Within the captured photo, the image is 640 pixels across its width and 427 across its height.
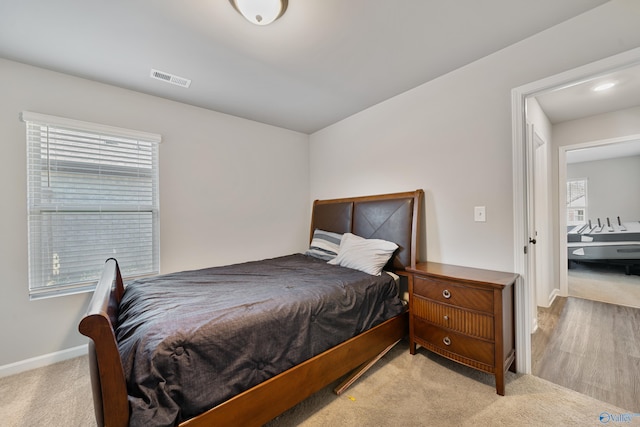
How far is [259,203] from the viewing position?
3.37 metres

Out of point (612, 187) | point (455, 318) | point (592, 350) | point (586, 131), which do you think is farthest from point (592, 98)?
point (612, 187)

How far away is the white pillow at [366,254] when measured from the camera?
2.29 meters

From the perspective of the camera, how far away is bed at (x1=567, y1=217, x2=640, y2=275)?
4.39 metres

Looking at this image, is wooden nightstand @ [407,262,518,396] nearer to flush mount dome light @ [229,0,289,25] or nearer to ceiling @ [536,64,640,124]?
ceiling @ [536,64,640,124]

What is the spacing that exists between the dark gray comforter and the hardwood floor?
3.99 ft

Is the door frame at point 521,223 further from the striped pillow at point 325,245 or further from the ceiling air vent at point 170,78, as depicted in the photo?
the ceiling air vent at point 170,78

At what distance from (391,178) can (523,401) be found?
2.03 m

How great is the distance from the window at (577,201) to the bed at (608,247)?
1549 millimetres

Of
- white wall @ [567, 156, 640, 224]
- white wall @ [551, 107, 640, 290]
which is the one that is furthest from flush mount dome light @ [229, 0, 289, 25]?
white wall @ [567, 156, 640, 224]

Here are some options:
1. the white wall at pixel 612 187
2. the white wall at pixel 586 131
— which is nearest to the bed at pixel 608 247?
the white wall at pixel 612 187

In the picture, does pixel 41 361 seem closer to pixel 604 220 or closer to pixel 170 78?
pixel 170 78

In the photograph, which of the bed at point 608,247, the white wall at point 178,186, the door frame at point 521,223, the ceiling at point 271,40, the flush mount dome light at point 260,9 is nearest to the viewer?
the flush mount dome light at point 260,9

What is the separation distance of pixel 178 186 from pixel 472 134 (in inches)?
116

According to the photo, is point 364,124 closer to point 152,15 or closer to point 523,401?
point 152,15
